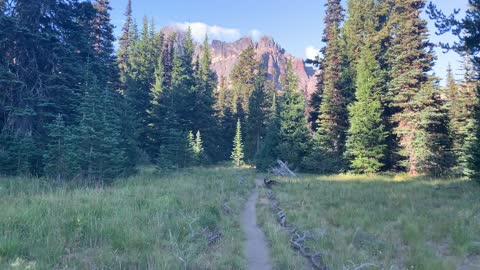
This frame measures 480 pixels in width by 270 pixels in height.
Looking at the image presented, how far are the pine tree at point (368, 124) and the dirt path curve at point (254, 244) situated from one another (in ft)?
57.5

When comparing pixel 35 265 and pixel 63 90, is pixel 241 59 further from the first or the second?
pixel 35 265

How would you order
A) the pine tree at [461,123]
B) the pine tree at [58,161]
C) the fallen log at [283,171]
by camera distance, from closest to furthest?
the pine tree at [58,161] → the pine tree at [461,123] → the fallen log at [283,171]

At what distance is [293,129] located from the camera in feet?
104

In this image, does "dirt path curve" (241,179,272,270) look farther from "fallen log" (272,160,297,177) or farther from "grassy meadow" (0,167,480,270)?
"fallen log" (272,160,297,177)

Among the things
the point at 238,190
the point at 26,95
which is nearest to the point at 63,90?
the point at 26,95

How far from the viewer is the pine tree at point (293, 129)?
31.2m

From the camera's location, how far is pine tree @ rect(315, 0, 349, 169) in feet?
99.6

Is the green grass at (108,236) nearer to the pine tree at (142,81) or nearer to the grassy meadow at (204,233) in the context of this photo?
the grassy meadow at (204,233)

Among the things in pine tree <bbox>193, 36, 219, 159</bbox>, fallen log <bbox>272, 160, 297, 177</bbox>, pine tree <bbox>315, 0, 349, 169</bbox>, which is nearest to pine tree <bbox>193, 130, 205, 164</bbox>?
pine tree <bbox>193, 36, 219, 159</bbox>

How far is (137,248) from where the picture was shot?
6262mm

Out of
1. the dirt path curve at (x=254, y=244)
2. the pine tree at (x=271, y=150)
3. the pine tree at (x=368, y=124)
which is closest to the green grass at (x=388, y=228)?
the dirt path curve at (x=254, y=244)

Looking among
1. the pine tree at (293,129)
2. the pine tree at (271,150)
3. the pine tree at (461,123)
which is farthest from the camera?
the pine tree at (271,150)

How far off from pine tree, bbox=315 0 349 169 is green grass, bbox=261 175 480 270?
14.9 meters

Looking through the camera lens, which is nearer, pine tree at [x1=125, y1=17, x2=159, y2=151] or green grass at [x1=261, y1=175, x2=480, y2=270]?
green grass at [x1=261, y1=175, x2=480, y2=270]
